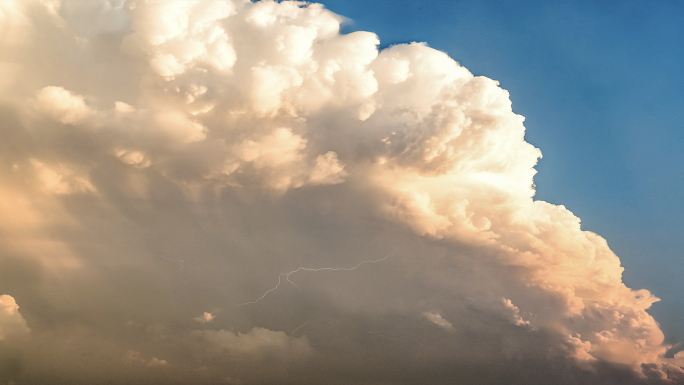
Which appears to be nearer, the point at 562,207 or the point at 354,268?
the point at 562,207

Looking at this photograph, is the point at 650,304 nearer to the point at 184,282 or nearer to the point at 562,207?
the point at 562,207

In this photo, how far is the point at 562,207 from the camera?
87.7 feet

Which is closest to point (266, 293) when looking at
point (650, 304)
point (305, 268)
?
point (305, 268)

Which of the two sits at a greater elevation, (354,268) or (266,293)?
(354,268)

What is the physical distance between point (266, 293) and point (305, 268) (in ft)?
11.0

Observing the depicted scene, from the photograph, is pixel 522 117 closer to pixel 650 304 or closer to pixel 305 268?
pixel 650 304

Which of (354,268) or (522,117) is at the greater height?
(522,117)

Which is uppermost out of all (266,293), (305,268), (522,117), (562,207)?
(522,117)

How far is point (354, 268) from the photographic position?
1130 inches

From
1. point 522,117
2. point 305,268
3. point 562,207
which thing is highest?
point 522,117

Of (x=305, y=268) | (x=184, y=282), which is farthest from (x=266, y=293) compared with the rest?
(x=184, y=282)

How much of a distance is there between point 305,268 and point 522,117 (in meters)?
17.9

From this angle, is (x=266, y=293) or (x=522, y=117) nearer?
(x=522, y=117)

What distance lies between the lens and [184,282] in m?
27.3
